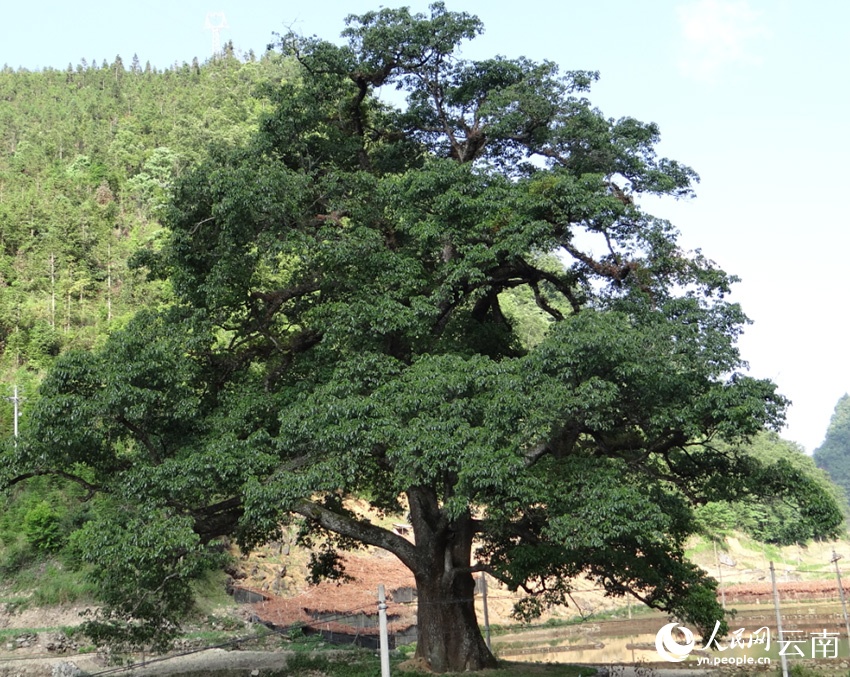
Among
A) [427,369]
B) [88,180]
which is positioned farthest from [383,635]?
[88,180]

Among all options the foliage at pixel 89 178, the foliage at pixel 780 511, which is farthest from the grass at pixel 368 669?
the foliage at pixel 89 178

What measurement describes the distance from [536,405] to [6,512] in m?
23.1

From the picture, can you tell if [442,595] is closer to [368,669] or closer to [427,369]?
[368,669]

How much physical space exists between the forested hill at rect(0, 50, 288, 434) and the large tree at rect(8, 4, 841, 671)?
3.70 metres

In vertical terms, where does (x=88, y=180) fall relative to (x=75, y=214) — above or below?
above

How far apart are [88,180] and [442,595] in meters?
46.7

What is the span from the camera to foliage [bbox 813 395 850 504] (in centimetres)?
13791

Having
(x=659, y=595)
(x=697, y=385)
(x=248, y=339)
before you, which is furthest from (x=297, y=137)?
(x=659, y=595)

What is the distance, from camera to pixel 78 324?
130ft

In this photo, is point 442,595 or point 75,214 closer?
point 442,595

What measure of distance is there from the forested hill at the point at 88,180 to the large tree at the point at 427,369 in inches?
146

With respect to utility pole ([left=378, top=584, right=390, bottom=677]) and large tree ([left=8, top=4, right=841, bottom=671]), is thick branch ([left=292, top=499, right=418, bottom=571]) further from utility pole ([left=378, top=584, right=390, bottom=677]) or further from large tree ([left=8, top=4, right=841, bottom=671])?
utility pole ([left=378, top=584, right=390, bottom=677])

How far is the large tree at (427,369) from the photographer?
13.1 meters

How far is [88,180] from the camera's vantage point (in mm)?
53812
